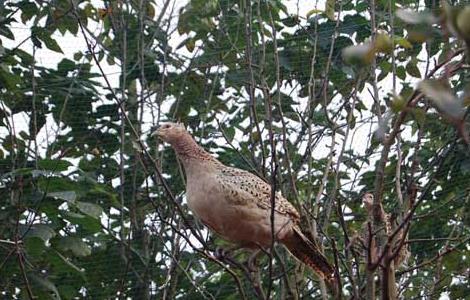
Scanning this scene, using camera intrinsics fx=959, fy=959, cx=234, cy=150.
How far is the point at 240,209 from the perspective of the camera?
3.46 meters

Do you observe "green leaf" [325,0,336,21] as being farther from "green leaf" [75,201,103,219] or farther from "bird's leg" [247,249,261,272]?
"green leaf" [75,201,103,219]

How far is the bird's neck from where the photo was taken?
3.61 meters

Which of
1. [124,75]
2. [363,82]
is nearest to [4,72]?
[124,75]

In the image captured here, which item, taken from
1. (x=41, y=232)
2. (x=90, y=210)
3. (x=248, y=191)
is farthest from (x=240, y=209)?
(x=41, y=232)

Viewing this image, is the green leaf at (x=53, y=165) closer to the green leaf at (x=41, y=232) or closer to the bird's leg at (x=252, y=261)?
the green leaf at (x=41, y=232)

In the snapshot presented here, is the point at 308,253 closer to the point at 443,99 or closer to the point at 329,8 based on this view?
the point at 329,8

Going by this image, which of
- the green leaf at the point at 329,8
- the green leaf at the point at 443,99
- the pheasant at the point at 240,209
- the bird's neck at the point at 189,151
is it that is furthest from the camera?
the green leaf at the point at 329,8

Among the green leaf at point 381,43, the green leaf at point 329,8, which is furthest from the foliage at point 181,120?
the green leaf at point 381,43

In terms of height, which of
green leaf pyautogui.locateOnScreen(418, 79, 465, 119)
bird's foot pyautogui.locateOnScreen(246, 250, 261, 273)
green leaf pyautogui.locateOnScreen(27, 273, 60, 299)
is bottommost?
green leaf pyautogui.locateOnScreen(418, 79, 465, 119)

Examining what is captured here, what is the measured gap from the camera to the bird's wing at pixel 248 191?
3.43 metres

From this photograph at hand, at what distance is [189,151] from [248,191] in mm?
324

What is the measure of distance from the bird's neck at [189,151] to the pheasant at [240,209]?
0.9 inches

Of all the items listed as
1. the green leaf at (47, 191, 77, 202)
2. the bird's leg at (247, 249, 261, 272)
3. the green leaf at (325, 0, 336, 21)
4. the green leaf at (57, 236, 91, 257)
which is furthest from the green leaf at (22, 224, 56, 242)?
the green leaf at (325, 0, 336, 21)

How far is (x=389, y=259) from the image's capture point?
167 centimetres
